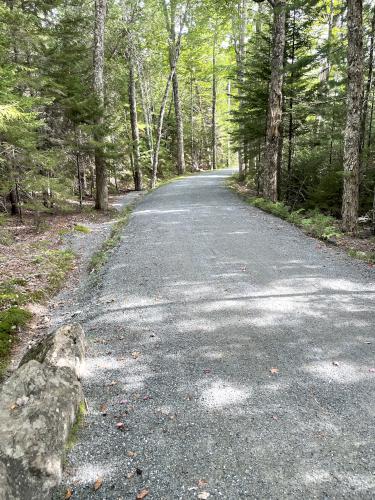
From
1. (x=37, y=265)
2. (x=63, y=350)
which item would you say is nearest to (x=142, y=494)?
(x=63, y=350)

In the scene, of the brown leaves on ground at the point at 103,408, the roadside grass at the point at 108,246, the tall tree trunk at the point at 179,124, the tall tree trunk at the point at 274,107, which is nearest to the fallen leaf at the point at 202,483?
the brown leaves on ground at the point at 103,408

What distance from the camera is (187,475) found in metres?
2.68

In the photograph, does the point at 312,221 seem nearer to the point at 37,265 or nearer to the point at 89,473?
the point at 37,265

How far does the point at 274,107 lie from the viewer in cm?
1394

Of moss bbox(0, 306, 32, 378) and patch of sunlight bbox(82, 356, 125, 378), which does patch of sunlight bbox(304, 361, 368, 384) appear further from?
moss bbox(0, 306, 32, 378)

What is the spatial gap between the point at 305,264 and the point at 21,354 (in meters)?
5.35

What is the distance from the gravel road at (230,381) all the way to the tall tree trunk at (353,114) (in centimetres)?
289

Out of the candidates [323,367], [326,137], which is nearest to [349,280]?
[323,367]

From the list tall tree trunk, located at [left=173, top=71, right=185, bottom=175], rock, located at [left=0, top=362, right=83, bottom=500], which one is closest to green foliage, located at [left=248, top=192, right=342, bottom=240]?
rock, located at [left=0, top=362, right=83, bottom=500]

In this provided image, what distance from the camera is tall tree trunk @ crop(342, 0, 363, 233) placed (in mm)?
8953

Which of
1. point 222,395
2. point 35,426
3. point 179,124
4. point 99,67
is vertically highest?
point 179,124

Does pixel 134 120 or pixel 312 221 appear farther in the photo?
pixel 134 120

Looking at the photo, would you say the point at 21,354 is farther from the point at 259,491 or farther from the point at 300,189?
the point at 300,189

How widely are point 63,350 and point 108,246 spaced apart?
5971 mm
